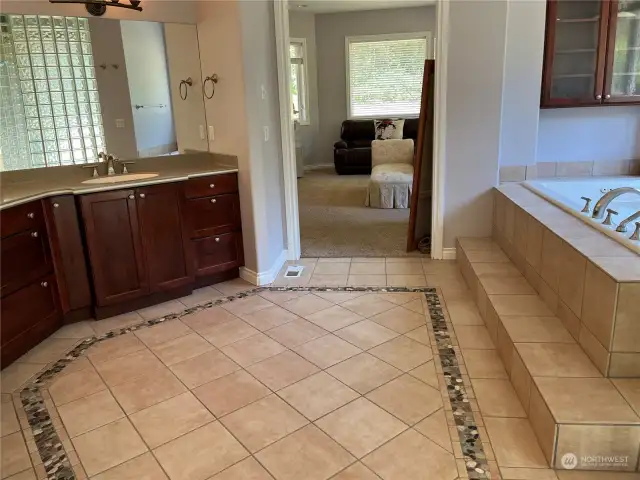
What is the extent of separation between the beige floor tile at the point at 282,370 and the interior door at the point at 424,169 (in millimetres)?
1966

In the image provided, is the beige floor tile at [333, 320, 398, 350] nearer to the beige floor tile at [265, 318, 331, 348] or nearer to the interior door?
the beige floor tile at [265, 318, 331, 348]

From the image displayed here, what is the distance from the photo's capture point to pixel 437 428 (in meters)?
2.01

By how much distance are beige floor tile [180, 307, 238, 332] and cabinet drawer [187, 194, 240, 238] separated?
1.86 ft

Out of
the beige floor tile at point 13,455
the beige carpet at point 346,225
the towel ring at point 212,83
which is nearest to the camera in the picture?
the beige floor tile at point 13,455

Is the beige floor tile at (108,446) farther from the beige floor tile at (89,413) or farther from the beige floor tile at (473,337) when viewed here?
the beige floor tile at (473,337)

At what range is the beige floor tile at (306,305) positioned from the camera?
10.4 feet

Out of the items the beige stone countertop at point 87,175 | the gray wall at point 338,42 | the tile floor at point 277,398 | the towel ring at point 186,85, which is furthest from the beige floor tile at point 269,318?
the gray wall at point 338,42

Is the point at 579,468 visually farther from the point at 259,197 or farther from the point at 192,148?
the point at 192,148

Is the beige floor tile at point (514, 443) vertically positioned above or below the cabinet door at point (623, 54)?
below

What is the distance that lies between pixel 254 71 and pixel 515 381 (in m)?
2.47

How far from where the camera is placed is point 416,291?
342 centimetres

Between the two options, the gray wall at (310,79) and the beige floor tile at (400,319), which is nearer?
the beige floor tile at (400,319)

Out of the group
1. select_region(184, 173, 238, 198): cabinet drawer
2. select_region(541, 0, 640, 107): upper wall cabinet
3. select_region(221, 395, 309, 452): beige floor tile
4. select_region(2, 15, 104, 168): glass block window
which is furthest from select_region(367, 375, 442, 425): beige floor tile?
select_region(541, 0, 640, 107): upper wall cabinet

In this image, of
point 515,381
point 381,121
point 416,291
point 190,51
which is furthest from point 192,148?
point 381,121
